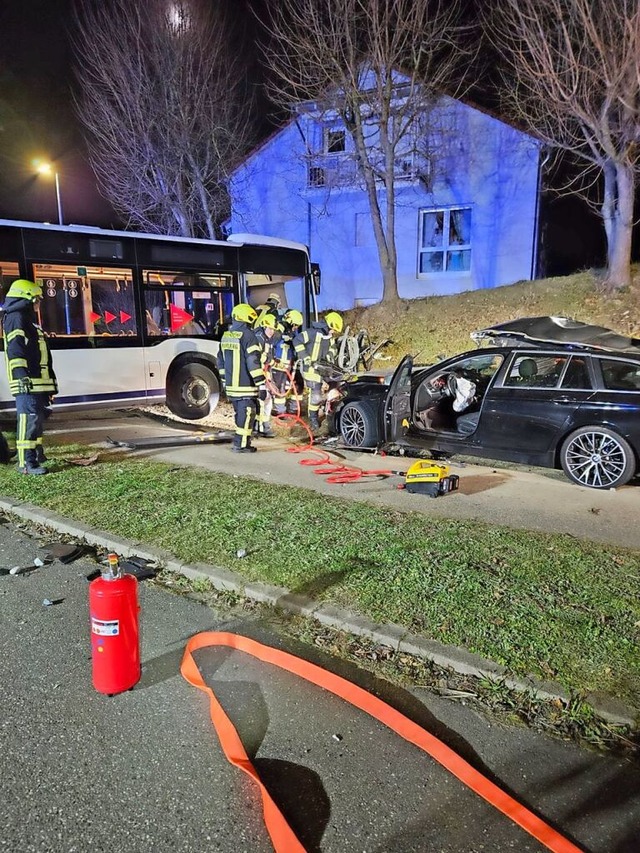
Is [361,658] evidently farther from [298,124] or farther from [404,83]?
[298,124]

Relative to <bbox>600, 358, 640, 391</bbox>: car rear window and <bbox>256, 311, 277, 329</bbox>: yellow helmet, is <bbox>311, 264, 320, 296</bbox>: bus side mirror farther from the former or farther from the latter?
<bbox>600, 358, 640, 391</bbox>: car rear window

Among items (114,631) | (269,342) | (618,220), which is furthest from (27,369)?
(618,220)

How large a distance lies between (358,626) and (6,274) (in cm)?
A: 792

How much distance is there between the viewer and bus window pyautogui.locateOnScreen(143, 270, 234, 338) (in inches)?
408

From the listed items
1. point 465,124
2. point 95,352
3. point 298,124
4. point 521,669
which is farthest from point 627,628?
point 298,124

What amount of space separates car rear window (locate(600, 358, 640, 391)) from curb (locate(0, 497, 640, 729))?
13.2 ft


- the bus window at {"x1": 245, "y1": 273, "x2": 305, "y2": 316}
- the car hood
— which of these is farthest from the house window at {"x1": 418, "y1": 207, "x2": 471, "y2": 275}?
the car hood

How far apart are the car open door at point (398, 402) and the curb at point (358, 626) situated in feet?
11.1

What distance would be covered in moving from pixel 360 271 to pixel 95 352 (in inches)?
570

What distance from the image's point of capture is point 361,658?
321cm

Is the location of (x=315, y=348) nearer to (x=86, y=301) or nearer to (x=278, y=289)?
(x=278, y=289)

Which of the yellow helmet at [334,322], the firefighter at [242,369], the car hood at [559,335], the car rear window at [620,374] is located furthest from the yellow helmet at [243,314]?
the car rear window at [620,374]

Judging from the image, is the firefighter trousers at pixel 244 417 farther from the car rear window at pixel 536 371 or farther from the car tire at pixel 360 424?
the car rear window at pixel 536 371

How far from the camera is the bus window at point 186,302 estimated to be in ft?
34.0
